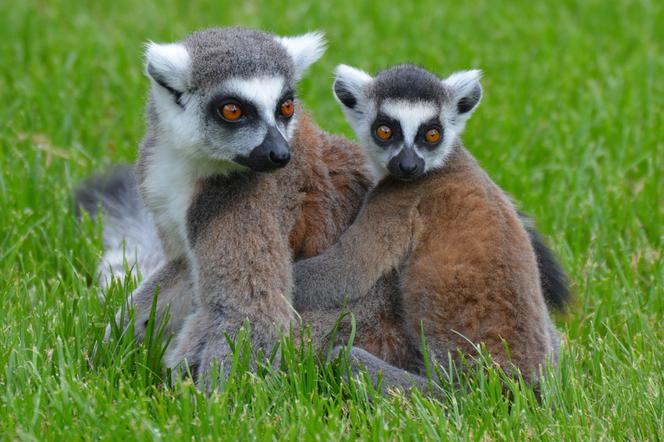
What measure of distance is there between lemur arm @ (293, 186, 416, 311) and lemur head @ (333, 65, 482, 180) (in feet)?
0.88

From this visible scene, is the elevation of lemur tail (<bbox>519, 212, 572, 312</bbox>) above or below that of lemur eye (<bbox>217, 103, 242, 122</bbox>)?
below

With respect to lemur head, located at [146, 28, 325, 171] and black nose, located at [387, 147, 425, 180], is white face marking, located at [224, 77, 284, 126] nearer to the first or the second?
lemur head, located at [146, 28, 325, 171]

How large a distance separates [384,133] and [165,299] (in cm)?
140

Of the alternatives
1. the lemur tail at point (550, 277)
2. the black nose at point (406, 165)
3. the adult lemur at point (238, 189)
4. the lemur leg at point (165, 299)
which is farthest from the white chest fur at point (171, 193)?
the lemur tail at point (550, 277)

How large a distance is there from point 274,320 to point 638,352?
180 centimetres

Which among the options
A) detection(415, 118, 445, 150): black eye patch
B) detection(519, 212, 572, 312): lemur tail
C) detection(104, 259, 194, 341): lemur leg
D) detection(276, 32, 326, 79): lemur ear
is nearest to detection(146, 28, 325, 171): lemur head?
detection(276, 32, 326, 79): lemur ear

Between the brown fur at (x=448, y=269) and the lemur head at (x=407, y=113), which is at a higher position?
the lemur head at (x=407, y=113)

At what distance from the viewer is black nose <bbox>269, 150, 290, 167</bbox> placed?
14.9 ft

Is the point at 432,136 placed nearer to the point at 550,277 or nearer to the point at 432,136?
the point at 432,136

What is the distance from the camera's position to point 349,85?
5.40 metres

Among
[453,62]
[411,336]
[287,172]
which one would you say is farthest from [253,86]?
[453,62]

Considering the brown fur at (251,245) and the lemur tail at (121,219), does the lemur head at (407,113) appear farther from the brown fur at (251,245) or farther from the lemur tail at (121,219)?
the lemur tail at (121,219)

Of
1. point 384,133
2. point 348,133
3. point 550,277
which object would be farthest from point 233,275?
point 348,133

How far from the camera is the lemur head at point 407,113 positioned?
5.02m
